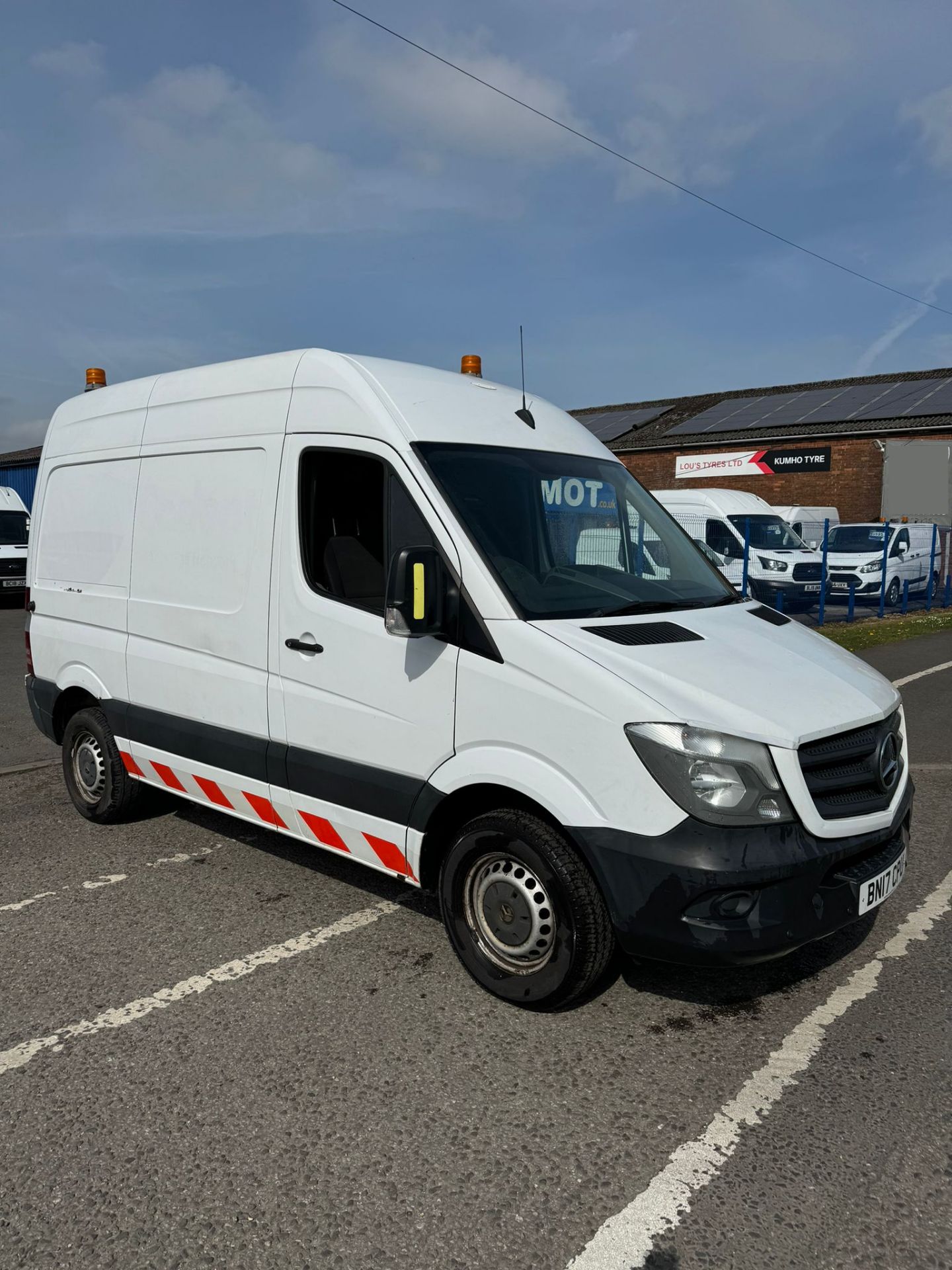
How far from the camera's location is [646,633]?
3559mm

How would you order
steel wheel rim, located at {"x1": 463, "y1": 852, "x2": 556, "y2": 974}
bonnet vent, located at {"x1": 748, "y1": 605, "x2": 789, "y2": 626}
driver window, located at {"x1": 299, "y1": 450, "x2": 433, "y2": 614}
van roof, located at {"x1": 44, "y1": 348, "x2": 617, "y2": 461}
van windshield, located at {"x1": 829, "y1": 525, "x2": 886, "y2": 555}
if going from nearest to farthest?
steel wheel rim, located at {"x1": 463, "y1": 852, "x2": 556, "y2": 974}, driver window, located at {"x1": 299, "y1": 450, "x2": 433, "y2": 614}, van roof, located at {"x1": 44, "y1": 348, "x2": 617, "y2": 461}, bonnet vent, located at {"x1": 748, "y1": 605, "x2": 789, "y2": 626}, van windshield, located at {"x1": 829, "y1": 525, "x2": 886, "y2": 555}

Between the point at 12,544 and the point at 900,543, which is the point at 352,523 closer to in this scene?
the point at 900,543

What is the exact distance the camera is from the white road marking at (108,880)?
4.53m

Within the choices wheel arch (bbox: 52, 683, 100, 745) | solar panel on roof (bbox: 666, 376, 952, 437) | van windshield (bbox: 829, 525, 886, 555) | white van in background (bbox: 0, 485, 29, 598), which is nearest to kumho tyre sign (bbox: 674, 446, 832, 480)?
→ solar panel on roof (bbox: 666, 376, 952, 437)

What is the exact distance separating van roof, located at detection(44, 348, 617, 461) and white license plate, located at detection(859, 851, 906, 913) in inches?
85.6

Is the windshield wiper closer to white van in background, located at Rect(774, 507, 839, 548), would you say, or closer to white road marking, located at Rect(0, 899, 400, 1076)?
white road marking, located at Rect(0, 899, 400, 1076)

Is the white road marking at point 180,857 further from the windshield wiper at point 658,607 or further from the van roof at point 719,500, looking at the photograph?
the van roof at point 719,500

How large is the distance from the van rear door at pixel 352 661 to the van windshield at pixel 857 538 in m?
17.8

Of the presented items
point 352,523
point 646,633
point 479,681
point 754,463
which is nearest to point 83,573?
point 352,523

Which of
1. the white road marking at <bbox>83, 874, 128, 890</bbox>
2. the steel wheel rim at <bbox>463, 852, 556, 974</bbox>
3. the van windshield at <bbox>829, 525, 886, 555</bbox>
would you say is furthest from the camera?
the van windshield at <bbox>829, 525, 886, 555</bbox>

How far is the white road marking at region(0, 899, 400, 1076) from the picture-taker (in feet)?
10.8

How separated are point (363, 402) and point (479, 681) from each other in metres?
1.27

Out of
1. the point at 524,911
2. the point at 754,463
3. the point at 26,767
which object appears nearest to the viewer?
the point at 524,911

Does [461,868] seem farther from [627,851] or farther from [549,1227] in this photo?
[549,1227]
